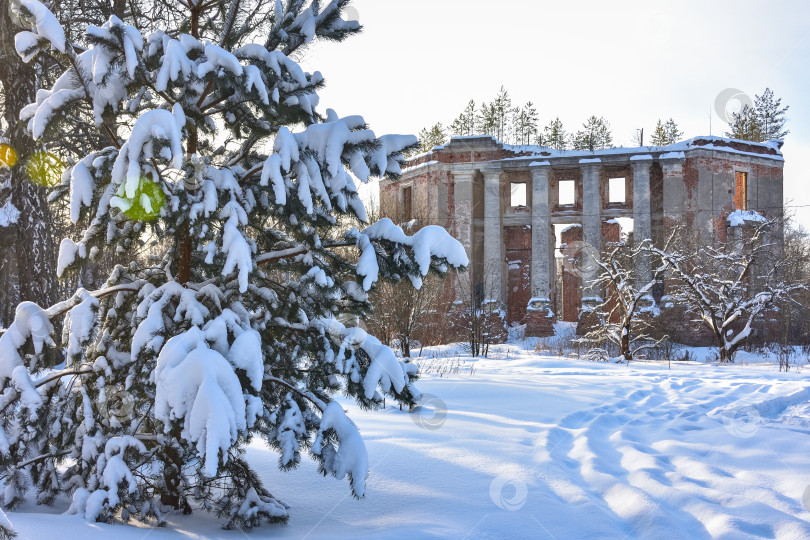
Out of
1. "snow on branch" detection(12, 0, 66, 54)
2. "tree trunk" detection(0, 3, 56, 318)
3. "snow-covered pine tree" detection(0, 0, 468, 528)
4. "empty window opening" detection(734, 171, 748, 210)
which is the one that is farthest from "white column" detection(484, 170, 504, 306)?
"snow on branch" detection(12, 0, 66, 54)

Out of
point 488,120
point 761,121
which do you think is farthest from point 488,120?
point 761,121

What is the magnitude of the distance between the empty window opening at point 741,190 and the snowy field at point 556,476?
2284cm

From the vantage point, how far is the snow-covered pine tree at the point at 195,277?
123 inches

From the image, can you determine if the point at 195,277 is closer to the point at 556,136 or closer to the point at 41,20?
the point at 41,20

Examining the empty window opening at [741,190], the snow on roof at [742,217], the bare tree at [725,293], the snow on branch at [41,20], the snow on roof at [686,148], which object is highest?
the snow on roof at [686,148]

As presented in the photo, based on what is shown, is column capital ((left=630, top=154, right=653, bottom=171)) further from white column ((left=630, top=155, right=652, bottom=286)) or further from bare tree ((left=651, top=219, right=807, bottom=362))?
bare tree ((left=651, top=219, right=807, bottom=362))

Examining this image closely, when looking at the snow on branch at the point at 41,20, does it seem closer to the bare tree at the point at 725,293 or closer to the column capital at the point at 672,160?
the bare tree at the point at 725,293

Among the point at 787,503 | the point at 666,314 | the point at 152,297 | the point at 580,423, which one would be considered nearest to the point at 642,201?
the point at 666,314

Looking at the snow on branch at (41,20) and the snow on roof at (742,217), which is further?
the snow on roof at (742,217)

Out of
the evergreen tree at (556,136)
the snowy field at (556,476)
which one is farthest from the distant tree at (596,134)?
the snowy field at (556,476)

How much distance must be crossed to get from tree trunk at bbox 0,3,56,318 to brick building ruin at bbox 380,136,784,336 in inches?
673

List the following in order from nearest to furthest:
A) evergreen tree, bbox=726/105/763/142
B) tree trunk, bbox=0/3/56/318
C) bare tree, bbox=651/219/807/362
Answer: tree trunk, bbox=0/3/56/318, bare tree, bbox=651/219/807/362, evergreen tree, bbox=726/105/763/142

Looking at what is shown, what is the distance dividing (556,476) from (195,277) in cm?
314

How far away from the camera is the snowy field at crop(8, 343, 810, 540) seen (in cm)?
330
